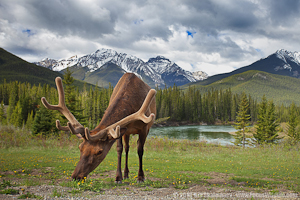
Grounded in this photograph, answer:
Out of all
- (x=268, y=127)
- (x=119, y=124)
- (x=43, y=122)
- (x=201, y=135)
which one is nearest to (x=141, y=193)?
(x=119, y=124)

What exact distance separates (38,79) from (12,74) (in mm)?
22391

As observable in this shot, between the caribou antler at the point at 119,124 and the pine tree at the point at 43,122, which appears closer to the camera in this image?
the caribou antler at the point at 119,124

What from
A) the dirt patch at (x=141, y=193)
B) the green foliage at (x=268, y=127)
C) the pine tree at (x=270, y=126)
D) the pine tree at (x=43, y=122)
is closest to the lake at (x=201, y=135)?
the green foliage at (x=268, y=127)

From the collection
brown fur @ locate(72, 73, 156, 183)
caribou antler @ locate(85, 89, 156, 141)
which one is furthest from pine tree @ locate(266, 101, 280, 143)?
caribou antler @ locate(85, 89, 156, 141)

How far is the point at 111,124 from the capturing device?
17.1ft

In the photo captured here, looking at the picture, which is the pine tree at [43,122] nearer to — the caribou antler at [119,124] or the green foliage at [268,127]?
the caribou antler at [119,124]

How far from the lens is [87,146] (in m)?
4.73

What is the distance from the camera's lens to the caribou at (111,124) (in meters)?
4.64

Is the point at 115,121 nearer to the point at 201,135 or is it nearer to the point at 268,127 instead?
the point at 268,127

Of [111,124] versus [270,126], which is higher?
[111,124]

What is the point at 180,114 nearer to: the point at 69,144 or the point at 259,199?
the point at 69,144

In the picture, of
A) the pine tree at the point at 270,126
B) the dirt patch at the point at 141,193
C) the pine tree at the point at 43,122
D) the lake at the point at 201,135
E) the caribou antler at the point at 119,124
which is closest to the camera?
the dirt patch at the point at 141,193

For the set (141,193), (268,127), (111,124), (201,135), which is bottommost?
(201,135)

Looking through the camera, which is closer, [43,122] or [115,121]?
[115,121]
